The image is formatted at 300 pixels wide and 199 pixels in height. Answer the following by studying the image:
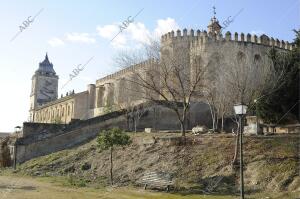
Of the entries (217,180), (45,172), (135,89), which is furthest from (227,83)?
(45,172)

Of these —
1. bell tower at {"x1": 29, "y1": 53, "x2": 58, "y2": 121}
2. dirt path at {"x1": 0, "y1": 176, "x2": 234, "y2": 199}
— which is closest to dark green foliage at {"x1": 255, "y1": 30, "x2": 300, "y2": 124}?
A: dirt path at {"x1": 0, "y1": 176, "x2": 234, "y2": 199}

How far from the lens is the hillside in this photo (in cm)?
1811

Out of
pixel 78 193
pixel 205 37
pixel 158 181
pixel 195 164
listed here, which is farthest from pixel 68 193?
pixel 205 37

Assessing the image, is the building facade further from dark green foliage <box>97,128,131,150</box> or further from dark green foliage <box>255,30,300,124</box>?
dark green foliage <box>97,128,131,150</box>

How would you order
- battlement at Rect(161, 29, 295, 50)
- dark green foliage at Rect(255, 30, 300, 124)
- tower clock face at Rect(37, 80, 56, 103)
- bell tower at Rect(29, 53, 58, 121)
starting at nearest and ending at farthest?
dark green foliage at Rect(255, 30, 300, 124) → battlement at Rect(161, 29, 295, 50) → bell tower at Rect(29, 53, 58, 121) → tower clock face at Rect(37, 80, 56, 103)

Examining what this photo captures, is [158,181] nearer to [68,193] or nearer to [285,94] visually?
[68,193]

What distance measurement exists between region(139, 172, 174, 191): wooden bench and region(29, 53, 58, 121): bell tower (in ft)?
288

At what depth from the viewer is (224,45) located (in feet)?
136

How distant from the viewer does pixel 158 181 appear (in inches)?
746

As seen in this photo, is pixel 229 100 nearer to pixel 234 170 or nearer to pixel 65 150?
pixel 234 170

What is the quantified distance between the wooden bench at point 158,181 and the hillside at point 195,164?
554 mm

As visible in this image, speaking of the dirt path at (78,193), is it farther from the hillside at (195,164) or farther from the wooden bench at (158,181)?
the hillside at (195,164)

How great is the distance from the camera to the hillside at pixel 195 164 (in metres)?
18.1

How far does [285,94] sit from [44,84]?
8921 centimetres
